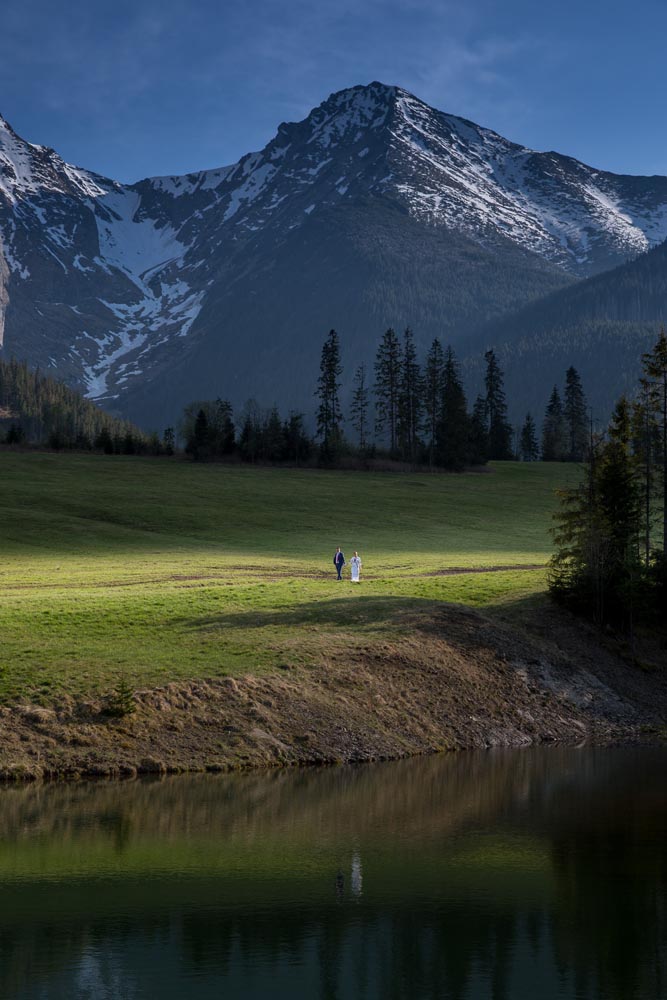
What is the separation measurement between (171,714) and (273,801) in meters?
6.64

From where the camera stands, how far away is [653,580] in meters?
57.8

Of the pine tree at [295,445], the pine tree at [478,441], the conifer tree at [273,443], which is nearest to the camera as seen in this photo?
the conifer tree at [273,443]

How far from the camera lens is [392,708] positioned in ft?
138

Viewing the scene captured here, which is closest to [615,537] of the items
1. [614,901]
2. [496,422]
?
[614,901]

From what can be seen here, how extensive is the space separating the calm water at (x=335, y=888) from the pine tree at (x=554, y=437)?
154 meters

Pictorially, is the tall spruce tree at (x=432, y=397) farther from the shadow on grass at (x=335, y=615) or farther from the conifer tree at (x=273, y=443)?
the shadow on grass at (x=335, y=615)

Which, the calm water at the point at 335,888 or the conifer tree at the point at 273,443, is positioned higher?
the conifer tree at the point at 273,443

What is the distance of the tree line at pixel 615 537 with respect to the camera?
5619 centimetres

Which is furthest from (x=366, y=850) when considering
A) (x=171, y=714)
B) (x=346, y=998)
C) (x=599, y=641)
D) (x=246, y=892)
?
(x=599, y=641)

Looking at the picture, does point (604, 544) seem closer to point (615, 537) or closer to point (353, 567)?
point (615, 537)

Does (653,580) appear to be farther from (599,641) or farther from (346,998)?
(346,998)

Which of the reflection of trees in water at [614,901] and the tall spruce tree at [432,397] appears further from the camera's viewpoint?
the tall spruce tree at [432,397]

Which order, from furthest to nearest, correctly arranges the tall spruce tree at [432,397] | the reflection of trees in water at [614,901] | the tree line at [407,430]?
1. the tall spruce tree at [432,397]
2. the tree line at [407,430]
3. the reflection of trees in water at [614,901]

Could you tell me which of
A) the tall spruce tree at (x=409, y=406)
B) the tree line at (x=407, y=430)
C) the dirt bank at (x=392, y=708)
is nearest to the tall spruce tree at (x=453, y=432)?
the tree line at (x=407, y=430)
